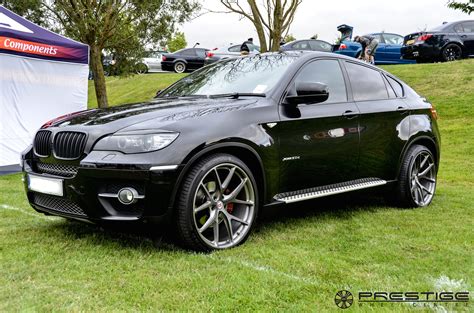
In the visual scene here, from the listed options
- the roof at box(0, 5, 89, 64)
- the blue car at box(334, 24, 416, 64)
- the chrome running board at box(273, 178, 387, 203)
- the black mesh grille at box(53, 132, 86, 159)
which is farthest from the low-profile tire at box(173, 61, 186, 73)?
the black mesh grille at box(53, 132, 86, 159)

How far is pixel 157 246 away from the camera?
3.74 meters

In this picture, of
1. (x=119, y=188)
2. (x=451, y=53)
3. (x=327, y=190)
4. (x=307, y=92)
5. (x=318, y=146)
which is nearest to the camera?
(x=119, y=188)

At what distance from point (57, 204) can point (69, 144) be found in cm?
47

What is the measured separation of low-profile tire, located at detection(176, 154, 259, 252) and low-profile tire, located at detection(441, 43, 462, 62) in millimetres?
15918

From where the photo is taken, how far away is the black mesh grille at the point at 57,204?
3.60m

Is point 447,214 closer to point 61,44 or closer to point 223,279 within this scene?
point 223,279

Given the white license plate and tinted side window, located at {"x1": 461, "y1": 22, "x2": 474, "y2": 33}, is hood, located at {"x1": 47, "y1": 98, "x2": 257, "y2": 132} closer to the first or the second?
the white license plate

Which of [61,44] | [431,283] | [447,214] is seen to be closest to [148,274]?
[431,283]

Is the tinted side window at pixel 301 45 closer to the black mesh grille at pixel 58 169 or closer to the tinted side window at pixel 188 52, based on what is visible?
the tinted side window at pixel 188 52

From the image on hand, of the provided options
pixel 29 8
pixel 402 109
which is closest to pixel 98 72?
pixel 29 8

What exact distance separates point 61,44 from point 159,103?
5517mm

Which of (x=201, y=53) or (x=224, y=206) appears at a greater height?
(x=201, y=53)

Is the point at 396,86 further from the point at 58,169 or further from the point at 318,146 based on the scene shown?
the point at 58,169

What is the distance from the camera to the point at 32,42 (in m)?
8.42
